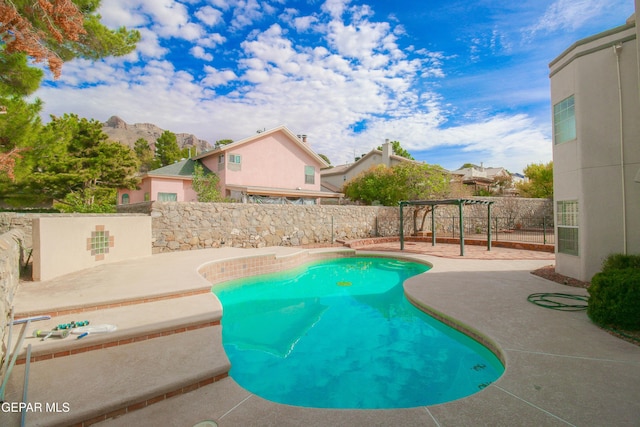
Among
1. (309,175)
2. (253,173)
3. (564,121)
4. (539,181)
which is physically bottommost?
(564,121)

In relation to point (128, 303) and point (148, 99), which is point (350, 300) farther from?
point (148, 99)

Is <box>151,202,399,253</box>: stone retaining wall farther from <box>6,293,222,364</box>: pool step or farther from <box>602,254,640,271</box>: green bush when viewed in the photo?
<box>602,254,640,271</box>: green bush

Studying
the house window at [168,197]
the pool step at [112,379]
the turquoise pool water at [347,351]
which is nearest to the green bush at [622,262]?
the turquoise pool water at [347,351]

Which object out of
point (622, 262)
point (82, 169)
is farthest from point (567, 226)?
point (82, 169)

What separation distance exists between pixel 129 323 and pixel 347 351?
12.2ft

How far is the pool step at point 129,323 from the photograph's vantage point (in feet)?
13.1

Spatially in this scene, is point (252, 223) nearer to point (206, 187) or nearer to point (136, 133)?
point (206, 187)

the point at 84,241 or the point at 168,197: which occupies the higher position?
the point at 168,197

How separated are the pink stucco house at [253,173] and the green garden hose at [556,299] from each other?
675 inches

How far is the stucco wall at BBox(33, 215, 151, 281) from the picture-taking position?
738 cm

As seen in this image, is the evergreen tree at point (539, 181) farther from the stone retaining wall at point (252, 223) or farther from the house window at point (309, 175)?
the house window at point (309, 175)

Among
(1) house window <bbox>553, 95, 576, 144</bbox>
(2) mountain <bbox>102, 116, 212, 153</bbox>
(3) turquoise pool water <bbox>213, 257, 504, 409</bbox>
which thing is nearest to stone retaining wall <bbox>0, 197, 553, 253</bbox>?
(3) turquoise pool water <bbox>213, 257, 504, 409</bbox>

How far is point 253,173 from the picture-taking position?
952 inches

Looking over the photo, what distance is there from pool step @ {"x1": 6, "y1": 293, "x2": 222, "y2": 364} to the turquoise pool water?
2.61 ft
